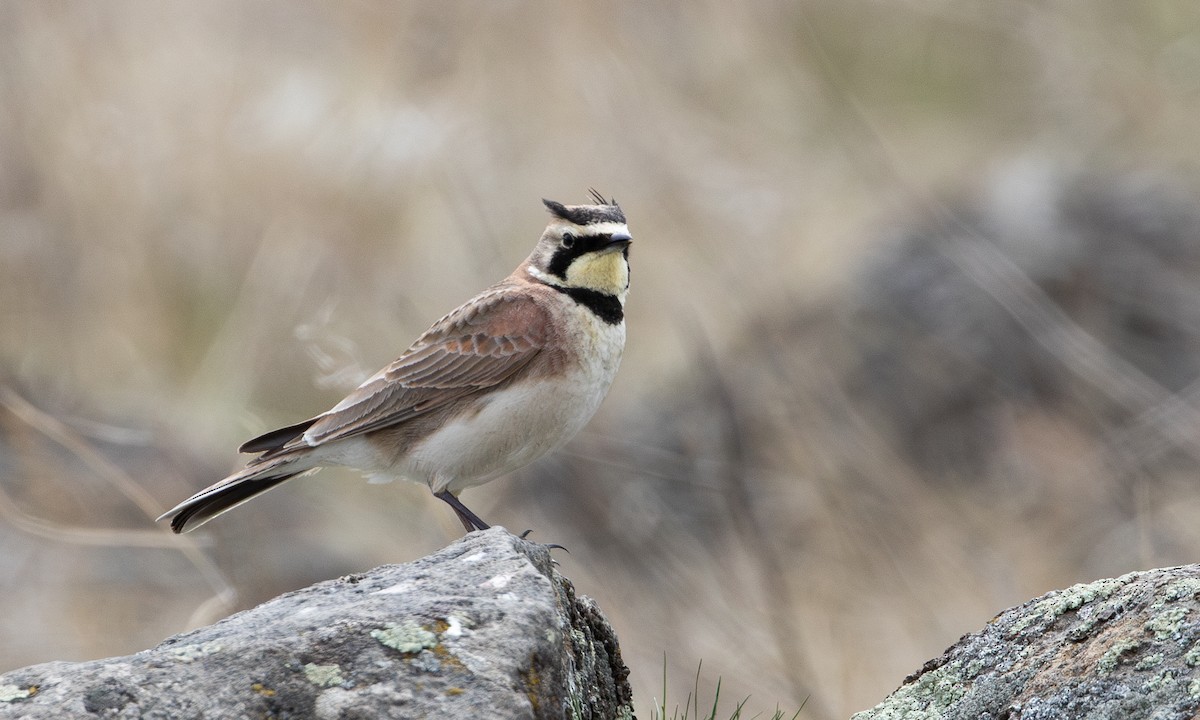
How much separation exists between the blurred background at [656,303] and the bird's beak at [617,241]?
8.16 ft

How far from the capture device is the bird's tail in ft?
18.2

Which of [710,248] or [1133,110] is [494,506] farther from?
[1133,110]

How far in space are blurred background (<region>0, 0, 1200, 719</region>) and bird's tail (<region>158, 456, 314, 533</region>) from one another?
209cm

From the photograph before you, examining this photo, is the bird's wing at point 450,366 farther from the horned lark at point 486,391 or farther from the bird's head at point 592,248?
the bird's head at point 592,248

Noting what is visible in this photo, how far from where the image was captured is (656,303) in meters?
11.8

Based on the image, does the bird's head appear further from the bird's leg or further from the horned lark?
the bird's leg

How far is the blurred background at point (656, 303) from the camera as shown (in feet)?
28.9

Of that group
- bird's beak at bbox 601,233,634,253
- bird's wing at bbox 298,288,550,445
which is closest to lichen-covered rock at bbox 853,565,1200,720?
bird's wing at bbox 298,288,550,445

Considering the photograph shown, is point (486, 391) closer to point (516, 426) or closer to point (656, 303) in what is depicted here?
point (516, 426)

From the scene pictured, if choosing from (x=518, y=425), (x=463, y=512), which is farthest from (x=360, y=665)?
(x=463, y=512)

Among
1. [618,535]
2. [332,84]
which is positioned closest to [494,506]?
[618,535]

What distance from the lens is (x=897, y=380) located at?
10812 mm

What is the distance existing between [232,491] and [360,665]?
8.85ft

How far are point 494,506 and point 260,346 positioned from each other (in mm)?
2084
